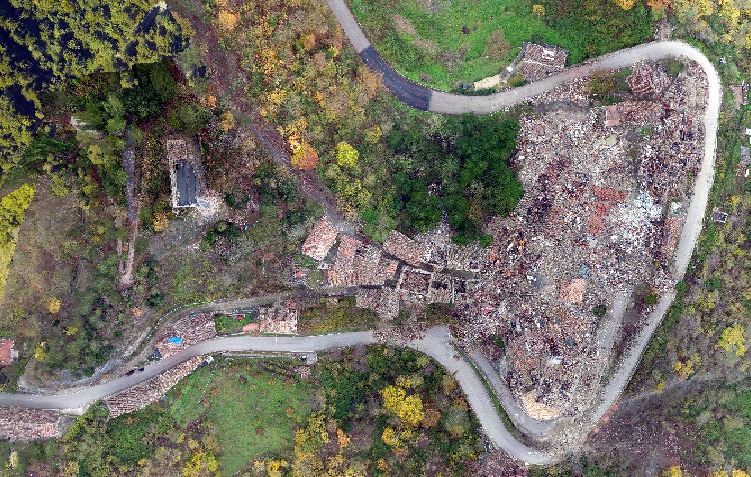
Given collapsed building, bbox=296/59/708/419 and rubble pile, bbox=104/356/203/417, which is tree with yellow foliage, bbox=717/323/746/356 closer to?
collapsed building, bbox=296/59/708/419

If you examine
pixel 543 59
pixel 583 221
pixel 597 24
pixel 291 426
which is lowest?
pixel 291 426

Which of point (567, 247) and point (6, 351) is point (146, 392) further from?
point (567, 247)

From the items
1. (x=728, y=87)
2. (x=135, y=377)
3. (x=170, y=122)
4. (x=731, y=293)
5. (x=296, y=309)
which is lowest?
(x=135, y=377)

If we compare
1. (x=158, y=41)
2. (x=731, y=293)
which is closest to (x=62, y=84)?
(x=158, y=41)

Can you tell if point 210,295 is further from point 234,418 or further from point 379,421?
point 379,421

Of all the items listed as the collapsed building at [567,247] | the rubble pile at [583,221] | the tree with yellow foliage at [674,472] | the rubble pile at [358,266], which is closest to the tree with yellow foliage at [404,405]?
the collapsed building at [567,247]

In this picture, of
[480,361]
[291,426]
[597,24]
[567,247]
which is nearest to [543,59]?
[597,24]

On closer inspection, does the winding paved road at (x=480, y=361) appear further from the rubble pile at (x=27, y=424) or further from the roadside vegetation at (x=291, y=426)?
the roadside vegetation at (x=291, y=426)
